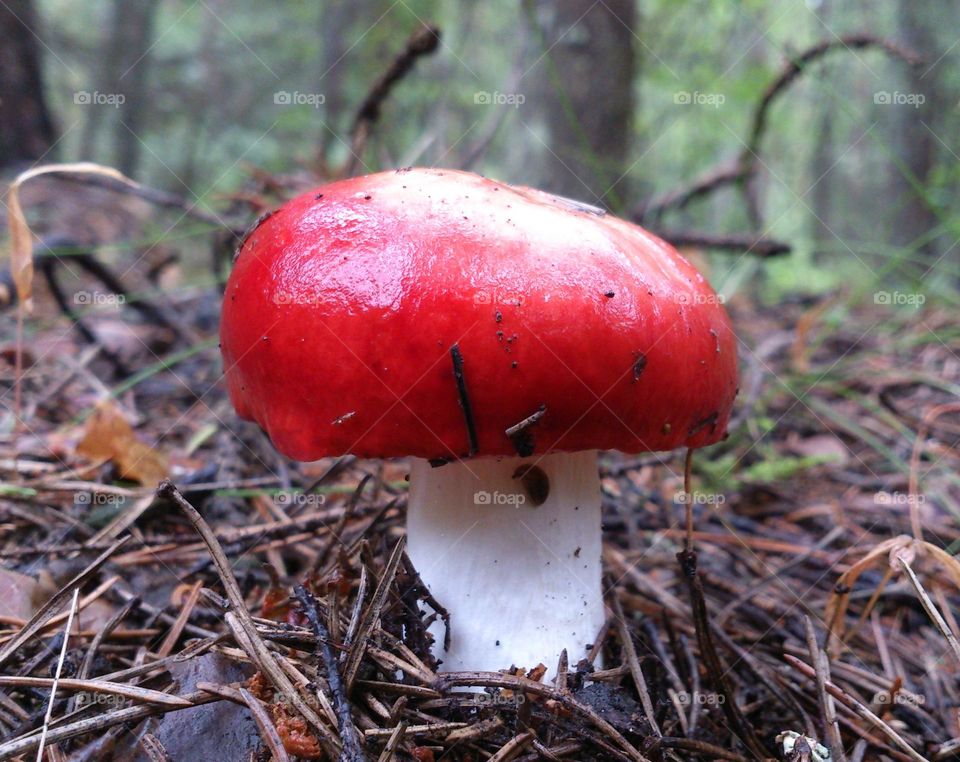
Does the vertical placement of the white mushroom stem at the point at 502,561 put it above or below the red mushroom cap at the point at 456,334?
below

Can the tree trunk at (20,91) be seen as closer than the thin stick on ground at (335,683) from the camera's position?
No

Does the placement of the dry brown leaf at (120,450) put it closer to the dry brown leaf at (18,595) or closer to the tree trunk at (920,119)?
the dry brown leaf at (18,595)

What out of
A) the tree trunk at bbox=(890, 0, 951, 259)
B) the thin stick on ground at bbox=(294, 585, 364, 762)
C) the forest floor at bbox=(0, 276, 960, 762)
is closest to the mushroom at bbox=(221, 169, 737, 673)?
the forest floor at bbox=(0, 276, 960, 762)

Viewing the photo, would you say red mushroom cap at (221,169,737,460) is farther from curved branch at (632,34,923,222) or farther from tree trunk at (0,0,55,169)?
tree trunk at (0,0,55,169)

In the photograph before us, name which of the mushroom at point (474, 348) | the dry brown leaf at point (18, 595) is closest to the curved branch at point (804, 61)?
the mushroom at point (474, 348)

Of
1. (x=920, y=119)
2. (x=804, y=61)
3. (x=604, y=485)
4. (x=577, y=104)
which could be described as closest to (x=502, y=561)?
(x=604, y=485)

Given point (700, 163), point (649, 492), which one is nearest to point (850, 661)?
point (649, 492)

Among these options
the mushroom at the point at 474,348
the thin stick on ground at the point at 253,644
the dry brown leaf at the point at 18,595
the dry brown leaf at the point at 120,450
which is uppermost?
the mushroom at the point at 474,348

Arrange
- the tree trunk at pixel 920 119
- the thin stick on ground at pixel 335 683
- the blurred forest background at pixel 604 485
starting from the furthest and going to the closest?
the tree trunk at pixel 920 119, the blurred forest background at pixel 604 485, the thin stick on ground at pixel 335 683
